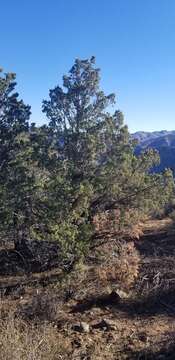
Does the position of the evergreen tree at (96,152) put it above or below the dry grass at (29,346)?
above

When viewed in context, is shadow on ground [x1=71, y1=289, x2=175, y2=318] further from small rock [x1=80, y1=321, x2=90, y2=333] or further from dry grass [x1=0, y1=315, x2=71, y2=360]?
dry grass [x1=0, y1=315, x2=71, y2=360]

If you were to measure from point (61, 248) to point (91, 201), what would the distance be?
2285 mm

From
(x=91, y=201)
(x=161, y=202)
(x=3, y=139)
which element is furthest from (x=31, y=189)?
(x=161, y=202)

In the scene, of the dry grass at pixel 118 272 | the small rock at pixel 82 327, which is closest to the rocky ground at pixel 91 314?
the small rock at pixel 82 327

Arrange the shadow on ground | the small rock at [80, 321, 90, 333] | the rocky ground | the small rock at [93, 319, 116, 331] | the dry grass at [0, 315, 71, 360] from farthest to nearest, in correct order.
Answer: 1. the shadow on ground
2. the small rock at [93, 319, 116, 331]
3. the small rock at [80, 321, 90, 333]
4. the rocky ground
5. the dry grass at [0, 315, 71, 360]

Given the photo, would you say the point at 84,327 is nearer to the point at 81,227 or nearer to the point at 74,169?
the point at 81,227

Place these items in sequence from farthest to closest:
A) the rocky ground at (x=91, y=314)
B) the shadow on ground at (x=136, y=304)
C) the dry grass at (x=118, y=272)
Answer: the dry grass at (x=118, y=272), the shadow on ground at (x=136, y=304), the rocky ground at (x=91, y=314)

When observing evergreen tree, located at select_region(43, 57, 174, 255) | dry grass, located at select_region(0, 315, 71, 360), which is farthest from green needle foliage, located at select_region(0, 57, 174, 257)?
dry grass, located at select_region(0, 315, 71, 360)

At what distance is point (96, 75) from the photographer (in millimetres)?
13258

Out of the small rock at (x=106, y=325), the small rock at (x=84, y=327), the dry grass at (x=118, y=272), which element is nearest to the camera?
the small rock at (x=84, y=327)

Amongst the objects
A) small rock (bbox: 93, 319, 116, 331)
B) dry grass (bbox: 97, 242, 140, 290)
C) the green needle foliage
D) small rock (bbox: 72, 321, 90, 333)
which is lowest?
small rock (bbox: 93, 319, 116, 331)

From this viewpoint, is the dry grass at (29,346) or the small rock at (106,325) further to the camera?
the small rock at (106,325)

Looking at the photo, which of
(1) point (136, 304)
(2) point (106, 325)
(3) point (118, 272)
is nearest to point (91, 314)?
(2) point (106, 325)

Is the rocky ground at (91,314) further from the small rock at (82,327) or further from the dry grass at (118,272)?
the dry grass at (118,272)
